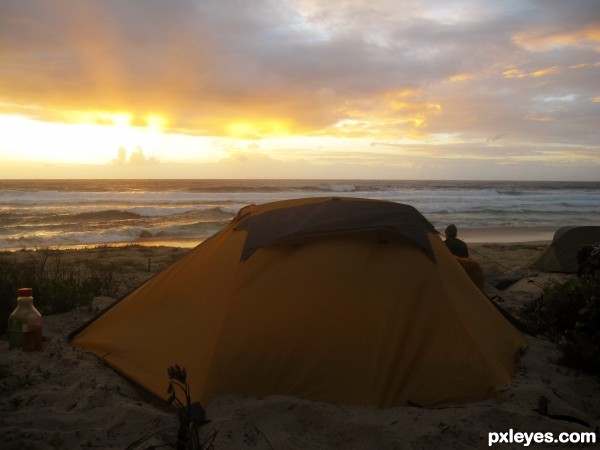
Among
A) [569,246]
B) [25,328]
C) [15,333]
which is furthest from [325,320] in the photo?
[569,246]

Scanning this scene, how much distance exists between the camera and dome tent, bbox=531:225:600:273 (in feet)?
32.7

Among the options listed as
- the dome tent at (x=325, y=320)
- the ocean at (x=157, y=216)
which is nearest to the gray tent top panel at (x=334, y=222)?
the dome tent at (x=325, y=320)

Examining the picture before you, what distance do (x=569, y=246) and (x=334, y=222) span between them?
8.00 m

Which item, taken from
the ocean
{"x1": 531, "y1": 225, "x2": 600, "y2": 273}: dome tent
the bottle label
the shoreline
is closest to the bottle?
the bottle label

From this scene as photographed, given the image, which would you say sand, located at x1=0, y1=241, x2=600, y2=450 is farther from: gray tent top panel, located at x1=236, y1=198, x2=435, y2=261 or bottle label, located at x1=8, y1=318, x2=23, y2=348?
gray tent top panel, located at x1=236, y1=198, x2=435, y2=261

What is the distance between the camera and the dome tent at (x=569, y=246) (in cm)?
996

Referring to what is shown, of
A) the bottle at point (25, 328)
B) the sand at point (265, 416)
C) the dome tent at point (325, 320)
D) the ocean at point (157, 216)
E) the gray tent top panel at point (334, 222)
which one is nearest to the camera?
the sand at point (265, 416)

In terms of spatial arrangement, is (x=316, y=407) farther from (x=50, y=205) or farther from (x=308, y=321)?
(x=50, y=205)

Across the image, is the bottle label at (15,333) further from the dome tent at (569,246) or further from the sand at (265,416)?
the dome tent at (569,246)

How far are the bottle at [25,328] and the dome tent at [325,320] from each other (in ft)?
1.26

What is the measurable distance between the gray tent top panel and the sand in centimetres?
123

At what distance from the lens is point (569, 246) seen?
10102mm

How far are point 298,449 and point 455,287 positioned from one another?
6.23 ft

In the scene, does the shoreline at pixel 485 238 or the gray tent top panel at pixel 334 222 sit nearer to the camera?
the gray tent top panel at pixel 334 222
